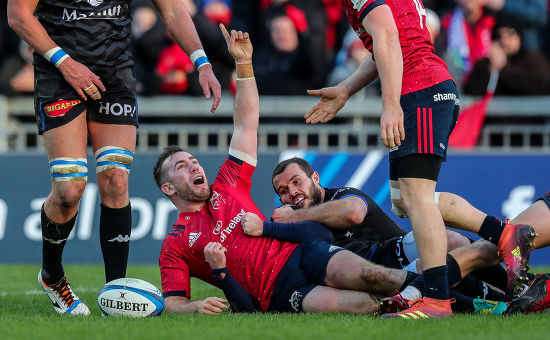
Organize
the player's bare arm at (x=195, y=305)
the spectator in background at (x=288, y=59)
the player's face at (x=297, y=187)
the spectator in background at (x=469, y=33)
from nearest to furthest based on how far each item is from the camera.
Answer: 1. the player's bare arm at (x=195, y=305)
2. the player's face at (x=297, y=187)
3. the spectator in background at (x=288, y=59)
4. the spectator in background at (x=469, y=33)

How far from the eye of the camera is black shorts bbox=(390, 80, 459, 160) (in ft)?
16.9

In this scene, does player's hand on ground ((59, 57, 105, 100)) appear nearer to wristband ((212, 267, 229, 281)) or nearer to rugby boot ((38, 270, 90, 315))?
rugby boot ((38, 270, 90, 315))

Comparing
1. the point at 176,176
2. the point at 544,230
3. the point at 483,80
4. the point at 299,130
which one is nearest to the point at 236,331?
the point at 176,176

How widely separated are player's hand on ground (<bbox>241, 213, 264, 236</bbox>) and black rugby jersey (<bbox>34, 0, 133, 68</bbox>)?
1325 mm

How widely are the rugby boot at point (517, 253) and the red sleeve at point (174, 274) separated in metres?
1.97

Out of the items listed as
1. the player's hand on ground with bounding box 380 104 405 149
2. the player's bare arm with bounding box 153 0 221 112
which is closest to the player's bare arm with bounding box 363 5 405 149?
the player's hand on ground with bounding box 380 104 405 149

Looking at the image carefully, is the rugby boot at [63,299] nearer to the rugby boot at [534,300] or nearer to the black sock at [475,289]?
the black sock at [475,289]

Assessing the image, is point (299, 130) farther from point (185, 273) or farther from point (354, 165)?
point (185, 273)

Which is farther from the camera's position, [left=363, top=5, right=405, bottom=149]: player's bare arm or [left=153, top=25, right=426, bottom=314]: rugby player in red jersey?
[left=153, top=25, right=426, bottom=314]: rugby player in red jersey

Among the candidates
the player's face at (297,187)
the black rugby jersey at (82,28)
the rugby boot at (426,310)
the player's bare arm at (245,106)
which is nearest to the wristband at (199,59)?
the player's bare arm at (245,106)

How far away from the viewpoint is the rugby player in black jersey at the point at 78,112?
5742mm

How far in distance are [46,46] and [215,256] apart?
1.66 m

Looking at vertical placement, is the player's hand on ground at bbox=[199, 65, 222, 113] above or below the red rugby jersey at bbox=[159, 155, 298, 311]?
above

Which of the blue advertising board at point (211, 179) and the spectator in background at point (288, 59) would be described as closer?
the blue advertising board at point (211, 179)
